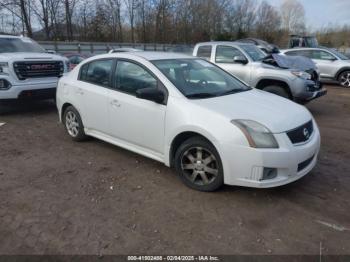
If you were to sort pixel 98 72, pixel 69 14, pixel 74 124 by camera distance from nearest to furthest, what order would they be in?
pixel 98 72 < pixel 74 124 < pixel 69 14

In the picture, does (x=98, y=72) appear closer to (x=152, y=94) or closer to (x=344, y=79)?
(x=152, y=94)

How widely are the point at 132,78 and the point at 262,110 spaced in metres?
1.87

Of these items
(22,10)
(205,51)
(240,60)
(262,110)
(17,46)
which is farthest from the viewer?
(22,10)

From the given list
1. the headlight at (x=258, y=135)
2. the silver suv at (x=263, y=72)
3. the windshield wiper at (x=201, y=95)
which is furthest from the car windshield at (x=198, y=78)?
the silver suv at (x=263, y=72)

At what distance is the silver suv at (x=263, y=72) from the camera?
7.86 meters

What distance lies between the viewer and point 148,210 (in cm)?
369

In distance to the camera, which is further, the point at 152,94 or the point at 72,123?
the point at 72,123

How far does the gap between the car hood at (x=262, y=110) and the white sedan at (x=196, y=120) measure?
0.01 m

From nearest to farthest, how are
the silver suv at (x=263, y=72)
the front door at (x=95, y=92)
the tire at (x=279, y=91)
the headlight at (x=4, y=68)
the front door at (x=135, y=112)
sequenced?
A: the front door at (x=135, y=112) < the front door at (x=95, y=92) < the headlight at (x=4, y=68) < the silver suv at (x=263, y=72) < the tire at (x=279, y=91)

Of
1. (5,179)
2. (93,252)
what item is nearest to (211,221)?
(93,252)

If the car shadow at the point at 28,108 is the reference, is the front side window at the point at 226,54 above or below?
above

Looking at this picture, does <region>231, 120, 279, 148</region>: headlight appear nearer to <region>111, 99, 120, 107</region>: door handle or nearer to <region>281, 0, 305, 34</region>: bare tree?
<region>111, 99, 120, 107</region>: door handle

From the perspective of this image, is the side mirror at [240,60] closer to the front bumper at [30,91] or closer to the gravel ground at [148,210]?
the gravel ground at [148,210]

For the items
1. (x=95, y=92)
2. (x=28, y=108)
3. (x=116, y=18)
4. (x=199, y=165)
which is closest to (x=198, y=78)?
(x=199, y=165)
